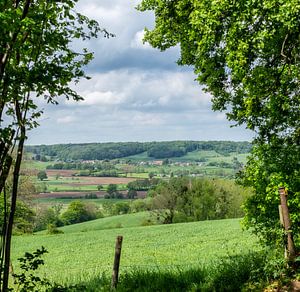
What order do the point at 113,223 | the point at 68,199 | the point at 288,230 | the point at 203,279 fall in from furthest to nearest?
the point at 68,199 → the point at 113,223 → the point at 203,279 → the point at 288,230

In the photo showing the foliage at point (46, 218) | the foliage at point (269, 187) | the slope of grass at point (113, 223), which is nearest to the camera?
the foliage at point (269, 187)

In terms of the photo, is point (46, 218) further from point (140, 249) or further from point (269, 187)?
point (269, 187)

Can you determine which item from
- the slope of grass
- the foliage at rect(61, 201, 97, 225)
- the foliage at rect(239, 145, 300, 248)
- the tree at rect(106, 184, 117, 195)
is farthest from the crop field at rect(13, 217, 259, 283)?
the tree at rect(106, 184, 117, 195)

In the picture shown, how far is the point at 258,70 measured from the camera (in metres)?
13.3

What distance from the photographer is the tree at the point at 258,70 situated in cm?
1084

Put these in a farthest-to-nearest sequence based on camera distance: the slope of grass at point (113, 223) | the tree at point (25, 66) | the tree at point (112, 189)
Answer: the tree at point (112, 189) < the slope of grass at point (113, 223) < the tree at point (25, 66)

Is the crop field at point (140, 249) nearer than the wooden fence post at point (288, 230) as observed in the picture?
No

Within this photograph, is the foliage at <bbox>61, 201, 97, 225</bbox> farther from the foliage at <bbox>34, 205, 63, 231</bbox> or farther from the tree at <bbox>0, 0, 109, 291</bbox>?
the tree at <bbox>0, 0, 109, 291</bbox>

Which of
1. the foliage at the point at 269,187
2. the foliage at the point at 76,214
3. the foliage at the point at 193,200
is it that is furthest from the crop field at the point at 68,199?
the foliage at the point at 269,187

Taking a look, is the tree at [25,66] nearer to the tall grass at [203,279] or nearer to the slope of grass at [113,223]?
the tall grass at [203,279]

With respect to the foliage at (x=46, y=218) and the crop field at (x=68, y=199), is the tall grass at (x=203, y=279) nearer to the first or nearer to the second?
the foliage at (x=46, y=218)

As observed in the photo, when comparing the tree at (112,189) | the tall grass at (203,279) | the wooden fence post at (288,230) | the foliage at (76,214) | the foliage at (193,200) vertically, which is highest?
the wooden fence post at (288,230)

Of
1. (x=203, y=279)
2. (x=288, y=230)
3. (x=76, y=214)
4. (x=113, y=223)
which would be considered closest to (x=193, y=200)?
(x=113, y=223)

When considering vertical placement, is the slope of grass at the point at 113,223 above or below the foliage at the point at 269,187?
below
